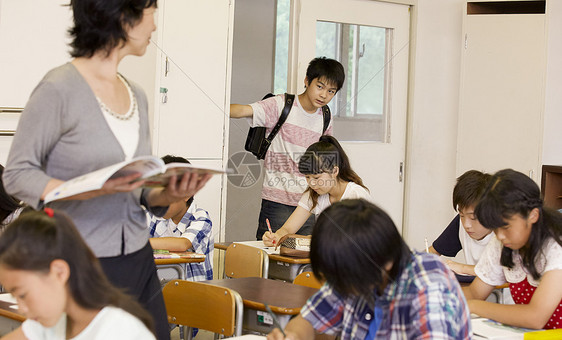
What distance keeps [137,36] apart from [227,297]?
1.08 m

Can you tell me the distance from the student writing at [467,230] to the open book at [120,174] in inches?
71.2

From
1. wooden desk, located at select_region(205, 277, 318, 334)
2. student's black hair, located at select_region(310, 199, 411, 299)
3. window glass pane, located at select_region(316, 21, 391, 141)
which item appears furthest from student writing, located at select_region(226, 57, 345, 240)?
student's black hair, located at select_region(310, 199, 411, 299)

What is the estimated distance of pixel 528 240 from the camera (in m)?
2.28

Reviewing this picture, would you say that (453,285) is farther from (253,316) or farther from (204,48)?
(204,48)

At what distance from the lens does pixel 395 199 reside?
579cm

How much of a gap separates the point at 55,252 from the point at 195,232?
2.32 metres

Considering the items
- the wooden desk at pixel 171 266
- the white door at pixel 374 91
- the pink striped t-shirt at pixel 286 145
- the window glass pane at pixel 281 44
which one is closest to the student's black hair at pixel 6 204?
the wooden desk at pixel 171 266

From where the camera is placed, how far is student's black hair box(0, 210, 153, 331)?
135 cm

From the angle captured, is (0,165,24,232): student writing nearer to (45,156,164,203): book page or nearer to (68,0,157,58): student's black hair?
(68,0,157,58): student's black hair

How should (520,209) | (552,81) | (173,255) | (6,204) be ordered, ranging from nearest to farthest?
(520,209) → (6,204) → (173,255) → (552,81)

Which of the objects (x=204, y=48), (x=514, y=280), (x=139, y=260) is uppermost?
(x=204, y=48)

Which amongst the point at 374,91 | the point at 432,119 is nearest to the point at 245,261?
the point at 374,91

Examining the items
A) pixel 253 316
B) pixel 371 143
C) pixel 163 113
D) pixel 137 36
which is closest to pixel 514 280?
pixel 253 316

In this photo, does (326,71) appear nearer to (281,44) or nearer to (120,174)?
(281,44)
